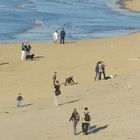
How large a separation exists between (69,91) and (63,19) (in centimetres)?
3645

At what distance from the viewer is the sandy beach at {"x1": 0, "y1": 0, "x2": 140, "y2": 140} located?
21.6m

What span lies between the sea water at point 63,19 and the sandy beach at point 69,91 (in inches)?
336

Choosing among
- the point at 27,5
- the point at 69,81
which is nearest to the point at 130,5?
the point at 27,5

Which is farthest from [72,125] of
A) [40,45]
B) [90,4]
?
[90,4]

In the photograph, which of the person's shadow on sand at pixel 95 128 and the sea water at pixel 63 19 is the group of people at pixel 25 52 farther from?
the person's shadow on sand at pixel 95 128

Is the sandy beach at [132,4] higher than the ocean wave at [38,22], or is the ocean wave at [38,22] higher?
the sandy beach at [132,4]

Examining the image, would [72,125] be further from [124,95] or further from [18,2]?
[18,2]

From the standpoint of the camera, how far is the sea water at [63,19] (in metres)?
53.2

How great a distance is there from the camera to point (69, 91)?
93.2ft

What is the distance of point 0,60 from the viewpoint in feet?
125

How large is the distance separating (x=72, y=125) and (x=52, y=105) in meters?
3.73

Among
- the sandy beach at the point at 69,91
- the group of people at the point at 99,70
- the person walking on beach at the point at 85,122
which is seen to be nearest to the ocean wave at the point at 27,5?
the sandy beach at the point at 69,91

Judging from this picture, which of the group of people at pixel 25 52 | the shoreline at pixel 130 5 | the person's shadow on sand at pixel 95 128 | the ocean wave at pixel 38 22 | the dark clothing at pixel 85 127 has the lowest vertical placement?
the person's shadow on sand at pixel 95 128

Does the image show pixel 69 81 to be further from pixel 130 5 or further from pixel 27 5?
Result: pixel 130 5
